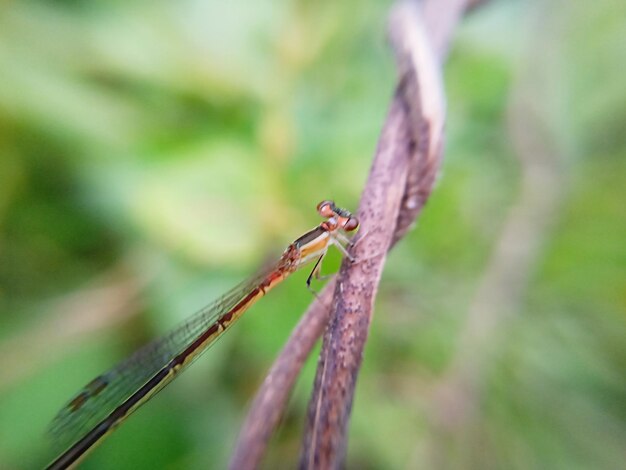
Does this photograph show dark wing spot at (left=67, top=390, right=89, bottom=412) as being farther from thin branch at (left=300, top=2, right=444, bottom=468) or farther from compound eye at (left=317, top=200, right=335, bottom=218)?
thin branch at (left=300, top=2, right=444, bottom=468)

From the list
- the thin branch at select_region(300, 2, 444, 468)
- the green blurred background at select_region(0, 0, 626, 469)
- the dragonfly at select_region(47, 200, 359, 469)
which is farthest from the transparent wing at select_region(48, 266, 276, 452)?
the thin branch at select_region(300, 2, 444, 468)

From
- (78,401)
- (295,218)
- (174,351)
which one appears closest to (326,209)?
(295,218)

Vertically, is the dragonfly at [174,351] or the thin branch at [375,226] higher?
the dragonfly at [174,351]

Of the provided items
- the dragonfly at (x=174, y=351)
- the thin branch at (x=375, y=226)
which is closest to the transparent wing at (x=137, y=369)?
the dragonfly at (x=174, y=351)

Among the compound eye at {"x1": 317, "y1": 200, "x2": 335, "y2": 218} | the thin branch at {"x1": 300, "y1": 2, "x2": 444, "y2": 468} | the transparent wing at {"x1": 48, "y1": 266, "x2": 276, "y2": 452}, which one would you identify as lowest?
the thin branch at {"x1": 300, "y1": 2, "x2": 444, "y2": 468}

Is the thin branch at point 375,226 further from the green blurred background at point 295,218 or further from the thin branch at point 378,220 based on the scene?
the green blurred background at point 295,218

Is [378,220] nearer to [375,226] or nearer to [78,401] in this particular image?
[375,226]
